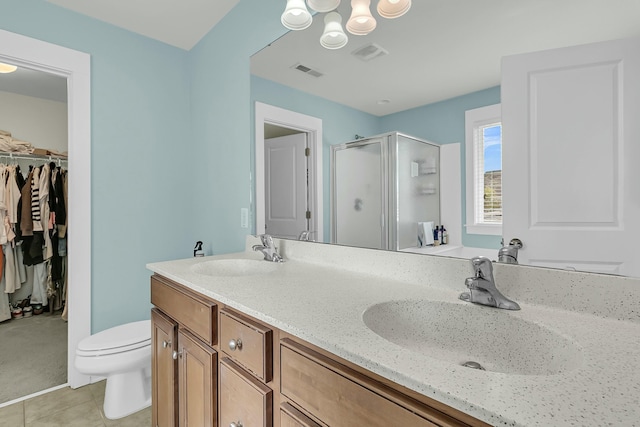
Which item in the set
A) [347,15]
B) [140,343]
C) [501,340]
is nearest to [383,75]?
[347,15]

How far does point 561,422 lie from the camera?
1.27ft

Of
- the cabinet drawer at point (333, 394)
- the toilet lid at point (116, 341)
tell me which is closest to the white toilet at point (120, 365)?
the toilet lid at point (116, 341)

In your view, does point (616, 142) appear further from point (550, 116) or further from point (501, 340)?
point (501, 340)

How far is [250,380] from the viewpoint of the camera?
0.88 m

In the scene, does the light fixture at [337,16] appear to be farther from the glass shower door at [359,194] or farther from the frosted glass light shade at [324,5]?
the glass shower door at [359,194]

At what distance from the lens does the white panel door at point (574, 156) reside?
0.75 metres

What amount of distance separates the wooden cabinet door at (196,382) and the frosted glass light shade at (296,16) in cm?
142

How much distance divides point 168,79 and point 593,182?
2.65 metres

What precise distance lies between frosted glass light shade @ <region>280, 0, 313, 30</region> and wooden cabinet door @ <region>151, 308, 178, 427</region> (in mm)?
1440

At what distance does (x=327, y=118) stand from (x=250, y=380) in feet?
3.62

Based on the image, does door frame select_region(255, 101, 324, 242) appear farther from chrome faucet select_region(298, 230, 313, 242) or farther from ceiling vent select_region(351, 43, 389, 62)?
ceiling vent select_region(351, 43, 389, 62)

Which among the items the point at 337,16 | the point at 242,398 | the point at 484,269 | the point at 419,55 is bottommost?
the point at 242,398

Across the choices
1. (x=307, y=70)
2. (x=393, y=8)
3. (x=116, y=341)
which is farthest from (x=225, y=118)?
(x=116, y=341)

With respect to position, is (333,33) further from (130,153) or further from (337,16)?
(130,153)
